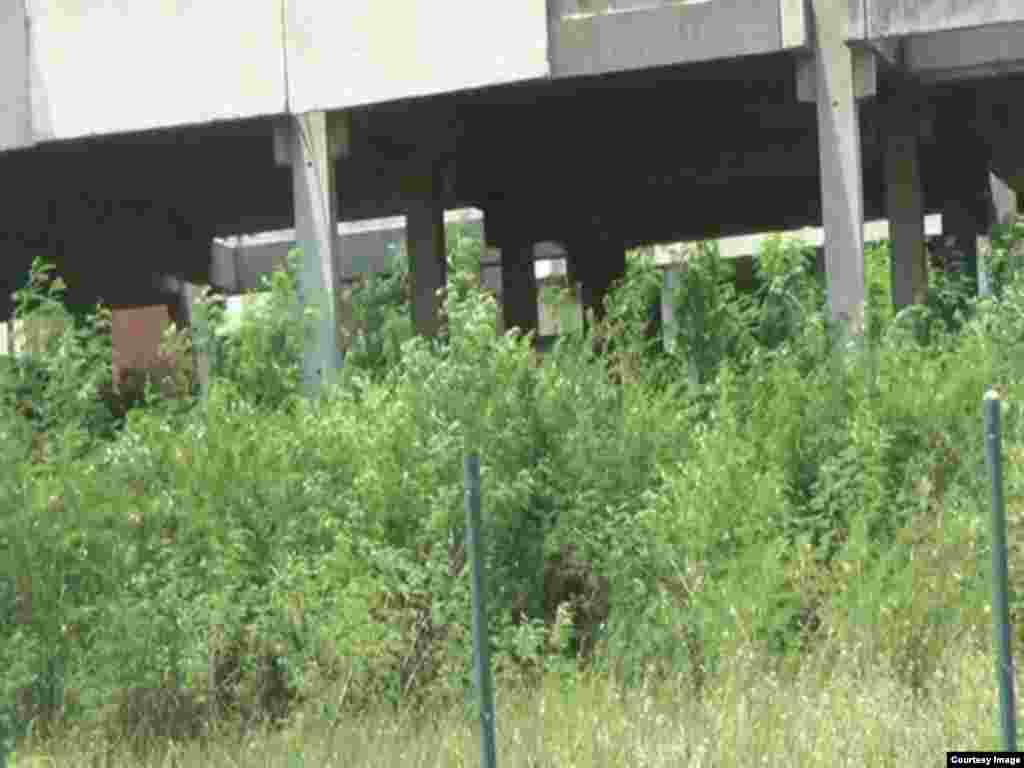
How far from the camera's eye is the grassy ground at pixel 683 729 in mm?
9469

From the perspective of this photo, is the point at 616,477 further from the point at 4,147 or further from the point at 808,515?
the point at 4,147

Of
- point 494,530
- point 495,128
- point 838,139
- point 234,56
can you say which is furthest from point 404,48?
point 495,128

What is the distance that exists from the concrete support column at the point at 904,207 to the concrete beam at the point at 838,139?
17.7ft

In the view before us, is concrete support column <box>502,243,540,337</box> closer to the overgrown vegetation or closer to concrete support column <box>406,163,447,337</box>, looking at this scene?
concrete support column <box>406,163,447,337</box>

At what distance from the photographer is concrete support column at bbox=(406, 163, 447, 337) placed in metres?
23.9

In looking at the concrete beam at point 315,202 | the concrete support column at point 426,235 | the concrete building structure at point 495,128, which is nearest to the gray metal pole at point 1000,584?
the concrete building structure at point 495,128

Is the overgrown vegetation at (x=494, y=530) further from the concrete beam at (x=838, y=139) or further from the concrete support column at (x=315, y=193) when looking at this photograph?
the concrete support column at (x=315, y=193)

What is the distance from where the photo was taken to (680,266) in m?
17.7

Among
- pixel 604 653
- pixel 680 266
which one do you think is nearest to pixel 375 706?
pixel 604 653

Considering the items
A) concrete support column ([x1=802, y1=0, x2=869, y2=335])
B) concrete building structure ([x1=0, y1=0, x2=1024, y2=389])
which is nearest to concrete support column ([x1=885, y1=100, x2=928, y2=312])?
concrete building structure ([x1=0, y1=0, x2=1024, y2=389])

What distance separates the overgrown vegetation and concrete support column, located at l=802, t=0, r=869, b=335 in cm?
203

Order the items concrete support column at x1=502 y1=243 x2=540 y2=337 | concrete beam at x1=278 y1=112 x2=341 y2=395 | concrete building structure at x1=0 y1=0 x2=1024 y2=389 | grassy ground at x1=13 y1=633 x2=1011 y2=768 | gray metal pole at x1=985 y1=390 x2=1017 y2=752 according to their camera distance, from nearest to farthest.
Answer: gray metal pole at x1=985 y1=390 x2=1017 y2=752
grassy ground at x1=13 y1=633 x2=1011 y2=768
concrete building structure at x1=0 y1=0 x2=1024 y2=389
concrete beam at x1=278 y1=112 x2=341 y2=395
concrete support column at x1=502 y1=243 x2=540 y2=337

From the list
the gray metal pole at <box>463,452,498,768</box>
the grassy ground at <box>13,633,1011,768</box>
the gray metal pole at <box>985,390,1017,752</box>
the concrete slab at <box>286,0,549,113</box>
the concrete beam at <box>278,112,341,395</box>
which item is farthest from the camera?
the concrete beam at <box>278,112,341,395</box>

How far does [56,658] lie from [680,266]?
6.93 metres
